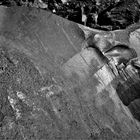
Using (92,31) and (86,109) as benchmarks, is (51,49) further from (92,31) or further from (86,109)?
(86,109)

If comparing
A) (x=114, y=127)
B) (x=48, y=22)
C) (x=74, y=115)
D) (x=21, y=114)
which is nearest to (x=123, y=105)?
(x=114, y=127)

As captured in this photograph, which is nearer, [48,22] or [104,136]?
[104,136]

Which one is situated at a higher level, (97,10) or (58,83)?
(97,10)

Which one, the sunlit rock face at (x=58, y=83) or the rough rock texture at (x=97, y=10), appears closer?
the sunlit rock face at (x=58, y=83)

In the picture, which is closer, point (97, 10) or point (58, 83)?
point (58, 83)

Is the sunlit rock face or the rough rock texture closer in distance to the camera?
the sunlit rock face

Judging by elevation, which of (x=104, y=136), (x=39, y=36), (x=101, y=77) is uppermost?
(x=39, y=36)

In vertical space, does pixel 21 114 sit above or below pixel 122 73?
below

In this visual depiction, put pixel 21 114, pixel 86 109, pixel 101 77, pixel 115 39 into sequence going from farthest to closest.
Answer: pixel 115 39
pixel 101 77
pixel 86 109
pixel 21 114
